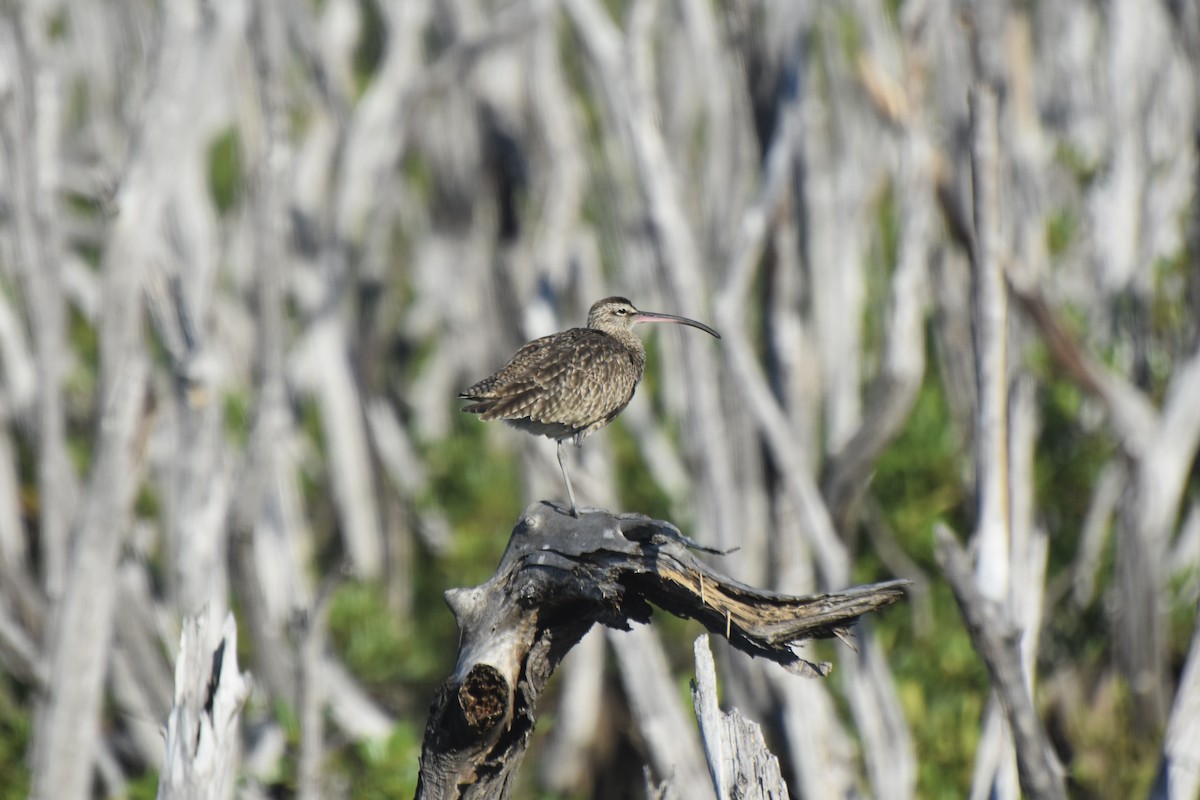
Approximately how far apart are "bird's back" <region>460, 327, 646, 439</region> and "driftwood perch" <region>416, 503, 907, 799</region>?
87 centimetres

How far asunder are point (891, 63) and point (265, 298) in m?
3.99

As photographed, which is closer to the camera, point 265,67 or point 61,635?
point 61,635

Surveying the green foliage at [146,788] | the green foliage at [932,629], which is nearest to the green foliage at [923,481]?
the green foliage at [932,629]

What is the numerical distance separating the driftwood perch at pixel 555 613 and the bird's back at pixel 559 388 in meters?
0.87

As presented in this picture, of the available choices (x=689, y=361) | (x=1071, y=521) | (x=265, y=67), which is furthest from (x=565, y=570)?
(x=1071, y=521)

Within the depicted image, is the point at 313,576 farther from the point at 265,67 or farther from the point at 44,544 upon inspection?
the point at 265,67

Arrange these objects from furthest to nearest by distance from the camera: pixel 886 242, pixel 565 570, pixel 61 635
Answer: pixel 886 242 → pixel 61 635 → pixel 565 570

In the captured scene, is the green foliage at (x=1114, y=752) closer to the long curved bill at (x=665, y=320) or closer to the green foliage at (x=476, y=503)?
the long curved bill at (x=665, y=320)

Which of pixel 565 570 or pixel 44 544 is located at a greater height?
pixel 44 544

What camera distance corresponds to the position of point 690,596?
12.9ft

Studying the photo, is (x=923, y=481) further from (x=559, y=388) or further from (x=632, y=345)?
(x=559, y=388)

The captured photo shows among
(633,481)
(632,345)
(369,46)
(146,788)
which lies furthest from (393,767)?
(369,46)

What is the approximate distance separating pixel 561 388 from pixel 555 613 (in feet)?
3.66

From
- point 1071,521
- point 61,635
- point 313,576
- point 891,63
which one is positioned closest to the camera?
point 61,635
